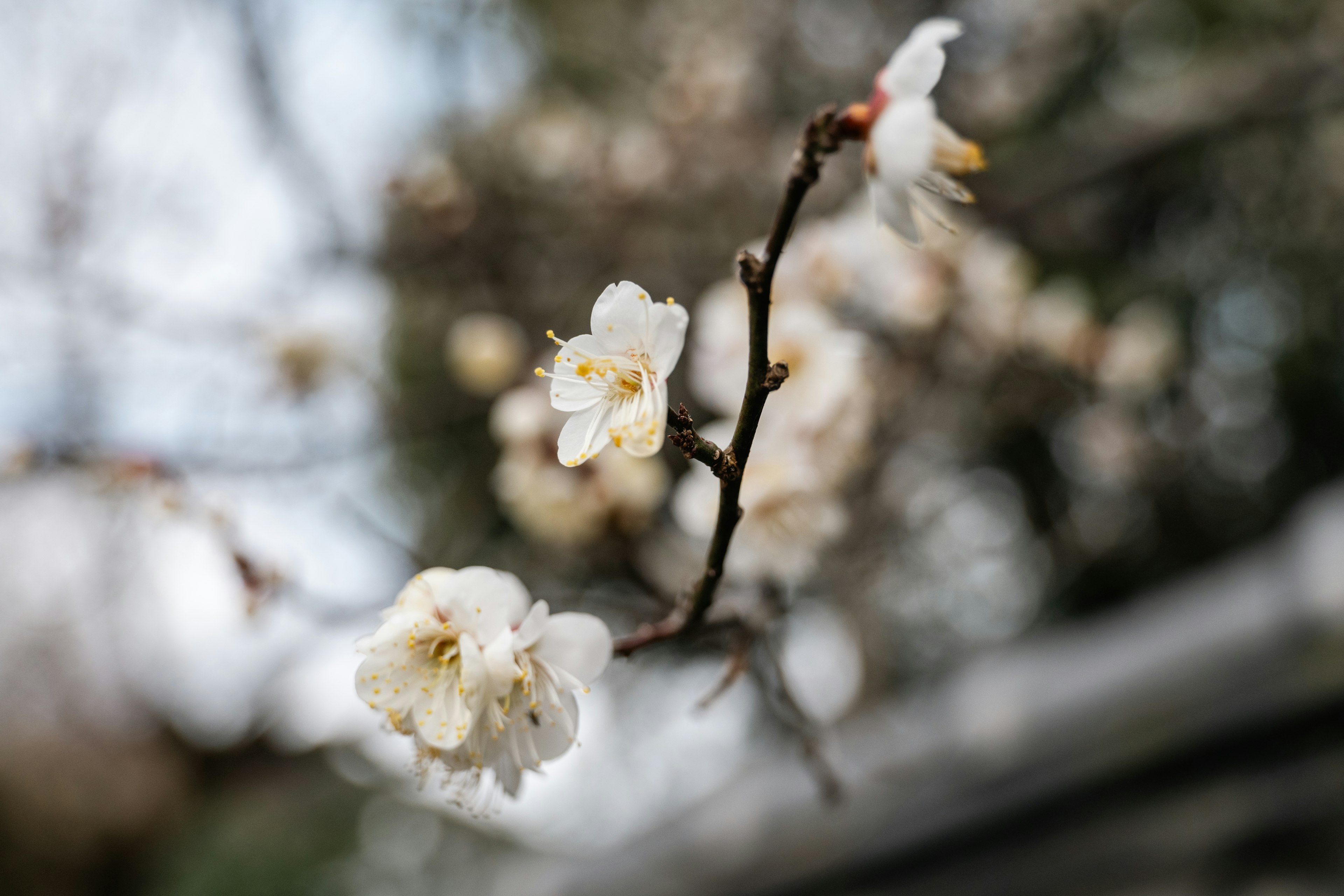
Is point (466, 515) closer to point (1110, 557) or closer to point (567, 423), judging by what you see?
point (567, 423)

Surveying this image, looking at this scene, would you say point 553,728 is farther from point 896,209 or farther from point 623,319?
point 896,209

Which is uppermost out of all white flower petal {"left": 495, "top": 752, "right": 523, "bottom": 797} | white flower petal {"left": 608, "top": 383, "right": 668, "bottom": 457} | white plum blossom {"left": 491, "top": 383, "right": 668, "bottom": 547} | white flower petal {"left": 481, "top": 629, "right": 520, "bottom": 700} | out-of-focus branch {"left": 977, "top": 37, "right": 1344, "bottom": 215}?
out-of-focus branch {"left": 977, "top": 37, "right": 1344, "bottom": 215}

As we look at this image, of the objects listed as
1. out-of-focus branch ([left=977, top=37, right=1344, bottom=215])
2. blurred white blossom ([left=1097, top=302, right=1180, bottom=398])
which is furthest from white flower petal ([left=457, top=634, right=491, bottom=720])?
out-of-focus branch ([left=977, top=37, right=1344, bottom=215])

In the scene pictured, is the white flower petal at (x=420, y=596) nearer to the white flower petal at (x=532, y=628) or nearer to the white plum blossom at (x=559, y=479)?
the white flower petal at (x=532, y=628)

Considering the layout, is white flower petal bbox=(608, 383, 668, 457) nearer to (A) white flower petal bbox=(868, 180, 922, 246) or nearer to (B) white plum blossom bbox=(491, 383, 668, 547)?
(A) white flower petal bbox=(868, 180, 922, 246)

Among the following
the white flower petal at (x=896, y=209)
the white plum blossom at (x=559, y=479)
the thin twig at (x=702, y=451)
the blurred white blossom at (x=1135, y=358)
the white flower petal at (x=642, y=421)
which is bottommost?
the thin twig at (x=702, y=451)

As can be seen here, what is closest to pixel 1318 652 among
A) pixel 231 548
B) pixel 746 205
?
pixel 231 548

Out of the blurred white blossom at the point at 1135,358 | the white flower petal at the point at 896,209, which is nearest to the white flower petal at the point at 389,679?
the white flower petal at the point at 896,209

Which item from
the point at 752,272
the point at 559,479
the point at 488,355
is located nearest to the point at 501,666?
the point at 752,272
